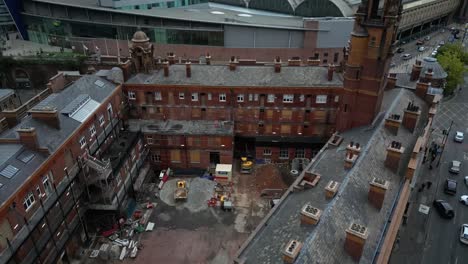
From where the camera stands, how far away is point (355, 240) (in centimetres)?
2520

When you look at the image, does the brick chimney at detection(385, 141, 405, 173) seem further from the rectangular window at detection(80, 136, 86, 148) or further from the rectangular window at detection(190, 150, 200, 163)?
the rectangular window at detection(80, 136, 86, 148)

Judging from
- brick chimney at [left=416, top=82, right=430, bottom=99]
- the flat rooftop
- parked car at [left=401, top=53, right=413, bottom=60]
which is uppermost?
brick chimney at [left=416, top=82, right=430, bottom=99]

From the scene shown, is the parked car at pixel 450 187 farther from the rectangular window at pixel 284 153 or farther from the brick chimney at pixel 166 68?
the brick chimney at pixel 166 68

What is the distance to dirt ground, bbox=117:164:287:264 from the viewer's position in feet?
139

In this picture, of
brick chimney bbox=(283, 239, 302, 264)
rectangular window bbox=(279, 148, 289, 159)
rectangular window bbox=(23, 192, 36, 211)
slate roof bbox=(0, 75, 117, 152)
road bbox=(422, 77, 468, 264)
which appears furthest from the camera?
rectangular window bbox=(279, 148, 289, 159)

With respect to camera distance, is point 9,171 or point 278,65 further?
point 278,65

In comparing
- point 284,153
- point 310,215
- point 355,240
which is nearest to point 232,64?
point 284,153

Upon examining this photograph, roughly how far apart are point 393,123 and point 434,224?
58.5 feet

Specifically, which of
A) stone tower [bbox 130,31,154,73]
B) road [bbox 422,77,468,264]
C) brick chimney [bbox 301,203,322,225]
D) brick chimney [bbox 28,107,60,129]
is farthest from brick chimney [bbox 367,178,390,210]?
stone tower [bbox 130,31,154,73]

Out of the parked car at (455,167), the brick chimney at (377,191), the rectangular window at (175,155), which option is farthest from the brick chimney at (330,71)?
the rectangular window at (175,155)

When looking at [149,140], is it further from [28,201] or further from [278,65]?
[278,65]

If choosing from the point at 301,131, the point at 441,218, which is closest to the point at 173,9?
the point at 301,131

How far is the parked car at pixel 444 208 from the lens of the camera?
4833 cm

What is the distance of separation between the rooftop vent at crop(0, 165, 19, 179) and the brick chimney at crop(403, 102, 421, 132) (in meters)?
44.6
